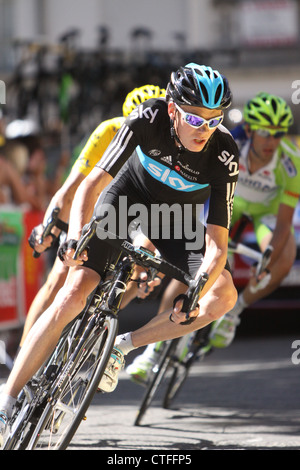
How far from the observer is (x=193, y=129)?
4.54 m

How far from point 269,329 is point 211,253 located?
603cm

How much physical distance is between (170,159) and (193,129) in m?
0.34

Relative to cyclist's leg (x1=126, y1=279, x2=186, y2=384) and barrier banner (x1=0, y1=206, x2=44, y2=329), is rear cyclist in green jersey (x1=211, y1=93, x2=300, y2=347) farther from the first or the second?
barrier banner (x1=0, y1=206, x2=44, y2=329)

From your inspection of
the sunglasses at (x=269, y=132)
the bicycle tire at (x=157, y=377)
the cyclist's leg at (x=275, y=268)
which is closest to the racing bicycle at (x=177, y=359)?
the bicycle tire at (x=157, y=377)

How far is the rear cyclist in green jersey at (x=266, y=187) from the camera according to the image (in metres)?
6.76

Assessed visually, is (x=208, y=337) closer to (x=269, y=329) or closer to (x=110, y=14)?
(x=269, y=329)

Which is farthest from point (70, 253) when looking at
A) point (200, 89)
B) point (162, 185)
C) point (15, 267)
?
point (15, 267)

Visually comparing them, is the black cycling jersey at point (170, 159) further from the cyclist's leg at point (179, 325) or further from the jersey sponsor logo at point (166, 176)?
the cyclist's leg at point (179, 325)

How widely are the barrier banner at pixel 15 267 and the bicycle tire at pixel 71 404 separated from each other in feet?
15.0
